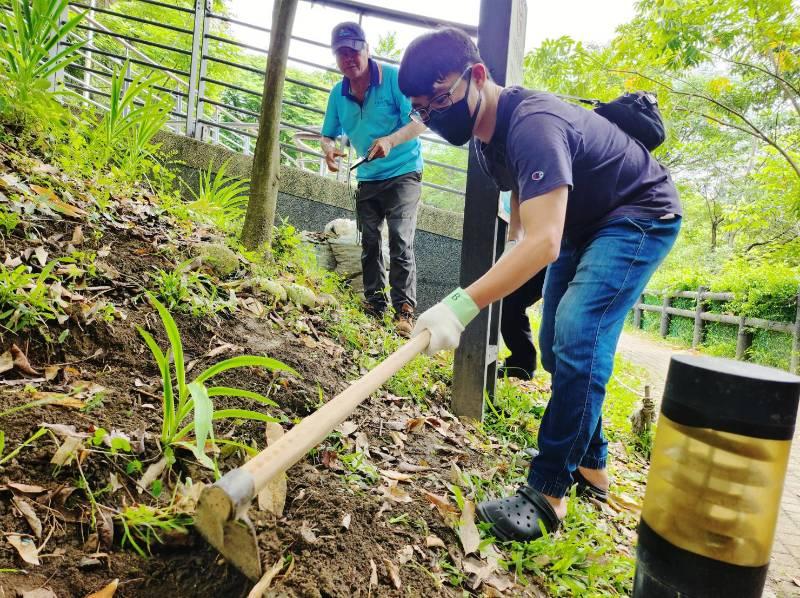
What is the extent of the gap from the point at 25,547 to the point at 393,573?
34.8 inches

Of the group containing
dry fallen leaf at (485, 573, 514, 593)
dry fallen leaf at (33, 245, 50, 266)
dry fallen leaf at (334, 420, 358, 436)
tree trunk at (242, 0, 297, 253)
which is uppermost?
tree trunk at (242, 0, 297, 253)

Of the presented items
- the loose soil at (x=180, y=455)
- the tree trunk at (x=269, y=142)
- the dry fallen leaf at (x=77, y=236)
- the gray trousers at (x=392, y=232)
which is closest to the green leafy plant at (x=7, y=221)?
the loose soil at (x=180, y=455)

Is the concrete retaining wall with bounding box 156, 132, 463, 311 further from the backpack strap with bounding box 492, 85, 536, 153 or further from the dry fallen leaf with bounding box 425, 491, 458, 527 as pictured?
the dry fallen leaf with bounding box 425, 491, 458, 527

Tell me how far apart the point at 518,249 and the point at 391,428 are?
3.61ft

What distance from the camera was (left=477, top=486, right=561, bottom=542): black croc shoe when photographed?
68.0 inches

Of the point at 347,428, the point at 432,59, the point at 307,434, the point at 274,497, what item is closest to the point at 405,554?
the point at 274,497

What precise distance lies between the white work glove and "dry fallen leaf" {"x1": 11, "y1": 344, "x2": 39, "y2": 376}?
1219 millimetres

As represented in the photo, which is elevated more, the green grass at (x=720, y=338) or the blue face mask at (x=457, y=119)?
the blue face mask at (x=457, y=119)

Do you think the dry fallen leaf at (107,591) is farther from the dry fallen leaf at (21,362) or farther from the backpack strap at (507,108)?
the backpack strap at (507,108)

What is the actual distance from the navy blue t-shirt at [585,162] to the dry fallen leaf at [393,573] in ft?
3.82

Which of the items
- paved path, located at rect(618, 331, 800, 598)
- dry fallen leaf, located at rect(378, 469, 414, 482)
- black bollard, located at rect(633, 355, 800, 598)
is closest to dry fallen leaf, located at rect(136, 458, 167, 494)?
dry fallen leaf, located at rect(378, 469, 414, 482)

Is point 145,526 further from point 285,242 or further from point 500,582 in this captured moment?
point 285,242

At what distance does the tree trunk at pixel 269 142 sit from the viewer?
2883 millimetres

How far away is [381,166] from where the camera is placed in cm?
362
